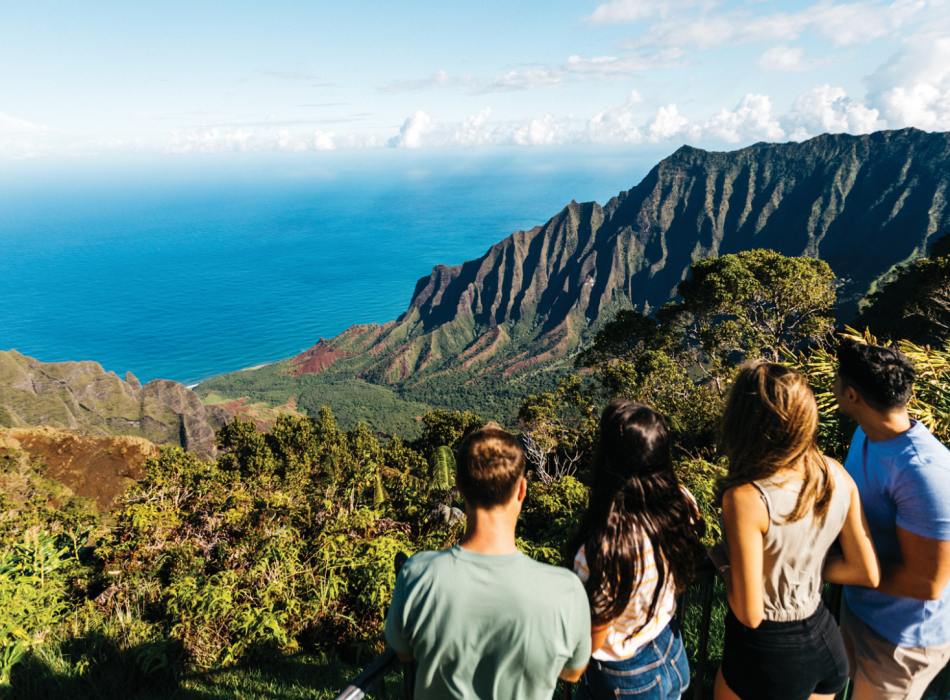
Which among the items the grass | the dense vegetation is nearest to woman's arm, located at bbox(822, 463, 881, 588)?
the dense vegetation

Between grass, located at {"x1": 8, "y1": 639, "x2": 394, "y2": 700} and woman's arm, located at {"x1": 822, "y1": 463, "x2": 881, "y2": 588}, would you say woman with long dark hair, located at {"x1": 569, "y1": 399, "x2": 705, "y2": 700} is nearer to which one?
woman's arm, located at {"x1": 822, "y1": 463, "x2": 881, "y2": 588}

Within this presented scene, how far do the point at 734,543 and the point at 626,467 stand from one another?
1.86 feet

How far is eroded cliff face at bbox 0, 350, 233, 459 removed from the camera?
6774 centimetres

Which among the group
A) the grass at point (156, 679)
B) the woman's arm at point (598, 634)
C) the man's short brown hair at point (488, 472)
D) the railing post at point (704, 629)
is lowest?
the grass at point (156, 679)

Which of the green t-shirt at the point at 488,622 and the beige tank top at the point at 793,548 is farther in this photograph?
the beige tank top at the point at 793,548

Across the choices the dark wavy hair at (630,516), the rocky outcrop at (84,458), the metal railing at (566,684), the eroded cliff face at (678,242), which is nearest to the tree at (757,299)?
the metal railing at (566,684)

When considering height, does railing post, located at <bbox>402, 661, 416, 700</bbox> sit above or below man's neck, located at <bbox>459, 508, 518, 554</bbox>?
below

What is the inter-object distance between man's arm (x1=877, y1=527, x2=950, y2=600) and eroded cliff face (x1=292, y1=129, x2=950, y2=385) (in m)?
142

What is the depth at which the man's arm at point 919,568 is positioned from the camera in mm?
2219

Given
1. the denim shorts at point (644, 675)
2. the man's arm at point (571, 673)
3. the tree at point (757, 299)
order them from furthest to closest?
the tree at point (757, 299), the denim shorts at point (644, 675), the man's arm at point (571, 673)

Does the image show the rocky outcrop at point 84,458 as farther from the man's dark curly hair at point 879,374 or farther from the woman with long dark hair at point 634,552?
the man's dark curly hair at point 879,374

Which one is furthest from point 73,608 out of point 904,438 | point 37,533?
point 904,438

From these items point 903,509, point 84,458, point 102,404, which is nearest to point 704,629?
point 903,509

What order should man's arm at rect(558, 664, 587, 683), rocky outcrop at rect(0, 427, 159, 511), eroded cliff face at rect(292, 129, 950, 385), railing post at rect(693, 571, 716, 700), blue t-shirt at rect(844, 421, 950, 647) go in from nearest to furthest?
man's arm at rect(558, 664, 587, 683) → blue t-shirt at rect(844, 421, 950, 647) → railing post at rect(693, 571, 716, 700) → rocky outcrop at rect(0, 427, 159, 511) → eroded cliff face at rect(292, 129, 950, 385)
